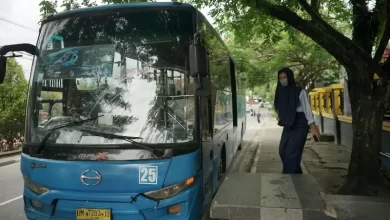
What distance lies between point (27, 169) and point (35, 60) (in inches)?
47.8

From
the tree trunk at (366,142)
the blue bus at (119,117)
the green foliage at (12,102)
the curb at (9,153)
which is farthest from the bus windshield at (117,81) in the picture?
the green foliage at (12,102)

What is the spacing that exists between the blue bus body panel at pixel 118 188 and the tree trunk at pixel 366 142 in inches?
137

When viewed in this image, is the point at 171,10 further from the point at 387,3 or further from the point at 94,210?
the point at 387,3

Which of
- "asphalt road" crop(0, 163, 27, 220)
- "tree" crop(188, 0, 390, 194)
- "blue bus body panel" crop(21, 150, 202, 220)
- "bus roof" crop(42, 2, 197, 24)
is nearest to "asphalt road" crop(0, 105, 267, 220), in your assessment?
"asphalt road" crop(0, 163, 27, 220)

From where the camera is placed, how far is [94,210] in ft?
11.0

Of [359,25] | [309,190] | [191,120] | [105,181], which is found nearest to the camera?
[105,181]

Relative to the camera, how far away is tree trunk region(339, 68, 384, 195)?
566 cm

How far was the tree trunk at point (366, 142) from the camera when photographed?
5656mm

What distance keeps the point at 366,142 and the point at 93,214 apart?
452 centimetres

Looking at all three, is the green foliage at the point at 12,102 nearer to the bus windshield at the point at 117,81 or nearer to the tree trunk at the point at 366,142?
the bus windshield at the point at 117,81

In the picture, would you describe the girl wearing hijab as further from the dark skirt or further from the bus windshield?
the bus windshield

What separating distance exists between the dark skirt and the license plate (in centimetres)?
316

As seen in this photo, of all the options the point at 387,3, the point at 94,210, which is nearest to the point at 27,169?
the point at 94,210

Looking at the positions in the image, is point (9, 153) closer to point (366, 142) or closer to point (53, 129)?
point (53, 129)
